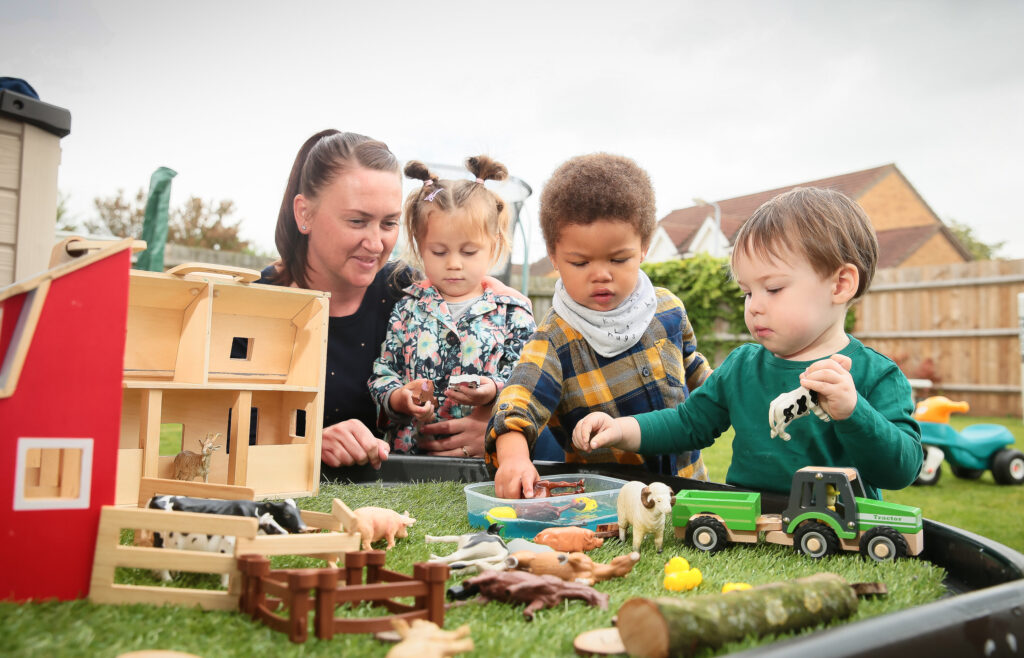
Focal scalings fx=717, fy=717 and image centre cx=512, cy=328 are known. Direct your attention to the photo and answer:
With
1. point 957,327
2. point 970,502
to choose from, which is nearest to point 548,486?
point 970,502

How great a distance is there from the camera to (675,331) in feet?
6.80

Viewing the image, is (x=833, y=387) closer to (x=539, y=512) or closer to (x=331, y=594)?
(x=539, y=512)

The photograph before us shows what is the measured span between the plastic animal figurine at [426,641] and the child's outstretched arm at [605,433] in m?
0.83

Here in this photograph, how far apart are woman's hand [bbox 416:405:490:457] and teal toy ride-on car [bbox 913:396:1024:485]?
4105 mm

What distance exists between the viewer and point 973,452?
521 centimetres

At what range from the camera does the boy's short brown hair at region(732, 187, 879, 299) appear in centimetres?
138

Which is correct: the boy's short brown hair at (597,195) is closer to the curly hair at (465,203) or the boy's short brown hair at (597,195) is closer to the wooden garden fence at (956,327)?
the curly hair at (465,203)

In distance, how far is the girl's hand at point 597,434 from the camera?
5.10ft

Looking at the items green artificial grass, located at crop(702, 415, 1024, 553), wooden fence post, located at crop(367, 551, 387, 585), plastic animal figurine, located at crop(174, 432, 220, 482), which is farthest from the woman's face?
green artificial grass, located at crop(702, 415, 1024, 553)

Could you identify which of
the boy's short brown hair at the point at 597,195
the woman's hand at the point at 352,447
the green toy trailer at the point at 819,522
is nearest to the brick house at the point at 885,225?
the boy's short brown hair at the point at 597,195

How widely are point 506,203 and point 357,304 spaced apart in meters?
0.67

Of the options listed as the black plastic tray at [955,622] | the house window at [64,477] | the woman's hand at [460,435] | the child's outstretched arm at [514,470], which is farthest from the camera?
the woman's hand at [460,435]

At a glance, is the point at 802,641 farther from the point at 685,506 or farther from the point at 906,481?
the point at 906,481

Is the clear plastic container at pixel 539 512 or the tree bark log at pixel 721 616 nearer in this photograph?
the tree bark log at pixel 721 616
